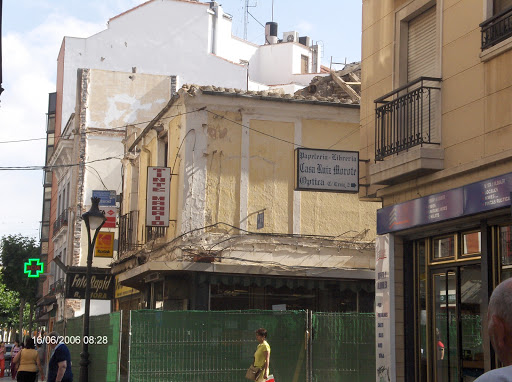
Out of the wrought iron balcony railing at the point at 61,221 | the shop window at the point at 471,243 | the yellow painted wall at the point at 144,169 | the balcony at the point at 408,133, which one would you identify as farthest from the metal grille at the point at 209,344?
the wrought iron balcony railing at the point at 61,221

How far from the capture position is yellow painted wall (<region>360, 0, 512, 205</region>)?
397 inches

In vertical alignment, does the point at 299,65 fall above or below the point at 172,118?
above

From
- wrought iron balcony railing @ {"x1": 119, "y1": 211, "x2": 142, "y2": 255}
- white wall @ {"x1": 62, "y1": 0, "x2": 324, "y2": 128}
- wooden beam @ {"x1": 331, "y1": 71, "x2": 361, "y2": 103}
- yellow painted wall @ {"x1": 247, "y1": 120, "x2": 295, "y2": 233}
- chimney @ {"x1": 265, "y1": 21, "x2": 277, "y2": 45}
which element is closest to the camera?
yellow painted wall @ {"x1": 247, "y1": 120, "x2": 295, "y2": 233}

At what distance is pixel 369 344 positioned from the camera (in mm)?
16266

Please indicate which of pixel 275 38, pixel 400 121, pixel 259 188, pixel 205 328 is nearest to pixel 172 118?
pixel 259 188

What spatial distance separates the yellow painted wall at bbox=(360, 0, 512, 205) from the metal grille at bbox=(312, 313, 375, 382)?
425 cm

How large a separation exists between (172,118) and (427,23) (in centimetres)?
1035

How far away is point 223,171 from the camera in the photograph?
20.3 meters

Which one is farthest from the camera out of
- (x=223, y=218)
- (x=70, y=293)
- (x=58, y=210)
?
(x=58, y=210)

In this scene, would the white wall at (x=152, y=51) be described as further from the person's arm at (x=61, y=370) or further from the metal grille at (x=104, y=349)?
the person's arm at (x=61, y=370)

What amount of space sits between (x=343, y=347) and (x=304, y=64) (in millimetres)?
39470

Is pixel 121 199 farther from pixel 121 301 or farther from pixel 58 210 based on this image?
pixel 58 210
